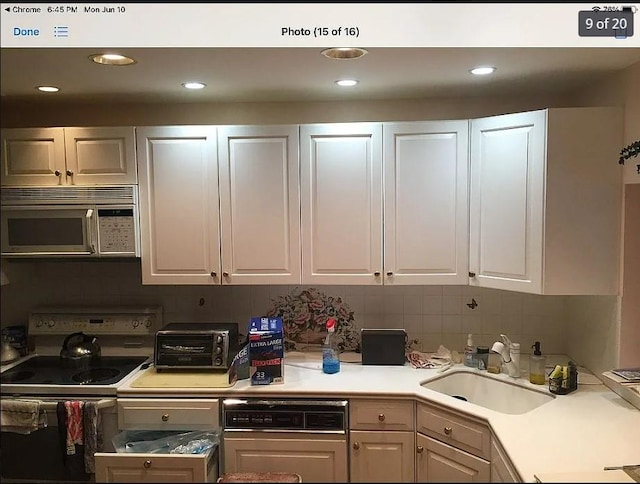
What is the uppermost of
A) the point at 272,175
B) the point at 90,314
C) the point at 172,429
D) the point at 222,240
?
the point at 272,175

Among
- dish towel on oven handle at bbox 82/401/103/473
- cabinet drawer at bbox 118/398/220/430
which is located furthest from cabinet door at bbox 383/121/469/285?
dish towel on oven handle at bbox 82/401/103/473

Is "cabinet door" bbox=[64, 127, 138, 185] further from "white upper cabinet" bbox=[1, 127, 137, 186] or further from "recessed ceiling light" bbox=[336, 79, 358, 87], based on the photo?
"recessed ceiling light" bbox=[336, 79, 358, 87]

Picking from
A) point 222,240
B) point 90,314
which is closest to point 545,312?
point 222,240

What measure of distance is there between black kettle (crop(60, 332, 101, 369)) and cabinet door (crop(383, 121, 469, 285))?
5.17ft

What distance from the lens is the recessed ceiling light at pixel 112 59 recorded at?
1.84 meters

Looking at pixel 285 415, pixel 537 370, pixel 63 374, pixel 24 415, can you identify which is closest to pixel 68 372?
pixel 63 374

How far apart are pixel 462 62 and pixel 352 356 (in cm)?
152

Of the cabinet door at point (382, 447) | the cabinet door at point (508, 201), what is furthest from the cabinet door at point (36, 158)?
the cabinet door at point (508, 201)

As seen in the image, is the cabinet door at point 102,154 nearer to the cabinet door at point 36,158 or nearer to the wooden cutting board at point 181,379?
the cabinet door at point 36,158

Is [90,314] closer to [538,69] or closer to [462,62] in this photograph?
[462,62]

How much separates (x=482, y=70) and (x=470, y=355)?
1307 millimetres

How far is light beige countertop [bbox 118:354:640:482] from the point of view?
5.64ft

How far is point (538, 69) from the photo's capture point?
2160 mm

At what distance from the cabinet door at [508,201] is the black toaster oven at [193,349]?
1195mm
